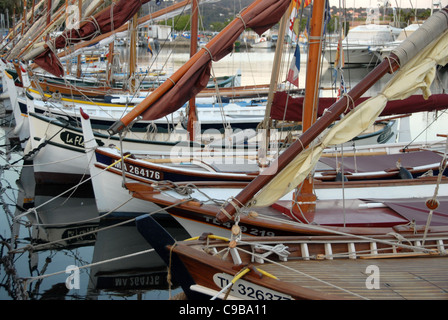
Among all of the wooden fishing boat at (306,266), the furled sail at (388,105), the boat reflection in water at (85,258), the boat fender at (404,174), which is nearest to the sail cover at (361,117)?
the wooden fishing boat at (306,266)

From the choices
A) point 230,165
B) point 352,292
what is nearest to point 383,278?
point 352,292

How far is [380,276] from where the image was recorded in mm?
6590

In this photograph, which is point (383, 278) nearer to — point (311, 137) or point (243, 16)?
point (311, 137)

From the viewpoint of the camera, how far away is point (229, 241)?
277 inches

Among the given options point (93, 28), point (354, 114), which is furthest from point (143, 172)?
point (354, 114)

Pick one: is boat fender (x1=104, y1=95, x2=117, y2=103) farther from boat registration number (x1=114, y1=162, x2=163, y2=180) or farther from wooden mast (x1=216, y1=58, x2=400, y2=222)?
wooden mast (x1=216, y1=58, x2=400, y2=222)

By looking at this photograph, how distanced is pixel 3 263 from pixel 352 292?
8.45 m

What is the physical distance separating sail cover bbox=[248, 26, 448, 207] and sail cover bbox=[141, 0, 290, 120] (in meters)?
2.14

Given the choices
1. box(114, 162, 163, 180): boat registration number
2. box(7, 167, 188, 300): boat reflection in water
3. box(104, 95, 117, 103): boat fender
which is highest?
box(104, 95, 117, 103): boat fender

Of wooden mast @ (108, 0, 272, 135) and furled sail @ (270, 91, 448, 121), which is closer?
wooden mast @ (108, 0, 272, 135)

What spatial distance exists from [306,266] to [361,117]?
2.29 meters

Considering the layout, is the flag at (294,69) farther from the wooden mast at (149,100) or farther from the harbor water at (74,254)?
the wooden mast at (149,100)

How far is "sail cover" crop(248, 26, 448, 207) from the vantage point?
6684mm

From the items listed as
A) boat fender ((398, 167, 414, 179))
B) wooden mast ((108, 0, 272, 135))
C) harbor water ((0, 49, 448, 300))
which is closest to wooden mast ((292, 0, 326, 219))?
wooden mast ((108, 0, 272, 135))
